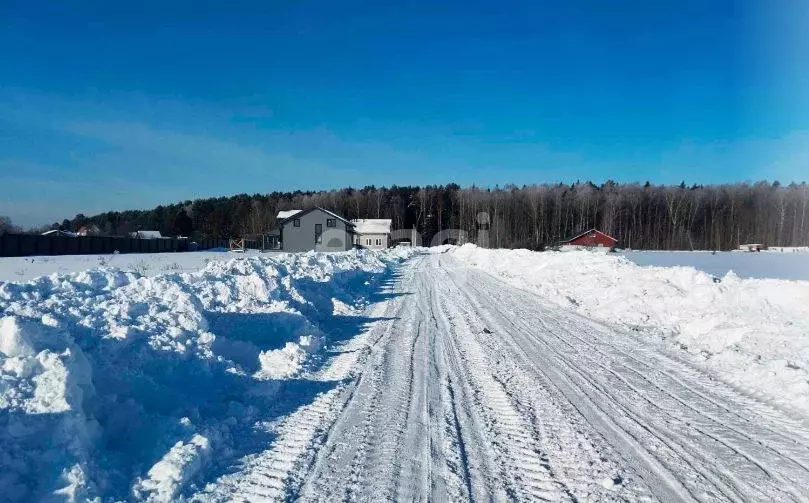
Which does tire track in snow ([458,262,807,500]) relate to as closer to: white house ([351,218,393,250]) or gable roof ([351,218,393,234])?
white house ([351,218,393,250])

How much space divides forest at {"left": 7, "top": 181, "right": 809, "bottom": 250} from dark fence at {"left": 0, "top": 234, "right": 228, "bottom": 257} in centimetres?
4596

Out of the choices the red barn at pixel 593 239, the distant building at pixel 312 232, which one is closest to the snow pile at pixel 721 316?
the distant building at pixel 312 232

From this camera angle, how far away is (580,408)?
583cm

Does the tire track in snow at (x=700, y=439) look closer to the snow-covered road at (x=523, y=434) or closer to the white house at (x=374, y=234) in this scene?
the snow-covered road at (x=523, y=434)

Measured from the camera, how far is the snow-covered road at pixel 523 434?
13.0 feet

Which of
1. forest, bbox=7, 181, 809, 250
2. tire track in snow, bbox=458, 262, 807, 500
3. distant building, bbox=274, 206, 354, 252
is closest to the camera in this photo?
tire track in snow, bbox=458, 262, 807, 500

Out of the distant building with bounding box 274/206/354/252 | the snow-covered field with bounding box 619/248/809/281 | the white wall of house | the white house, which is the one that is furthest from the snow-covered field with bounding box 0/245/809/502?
the white house

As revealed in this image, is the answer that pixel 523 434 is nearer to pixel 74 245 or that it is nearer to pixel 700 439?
pixel 700 439

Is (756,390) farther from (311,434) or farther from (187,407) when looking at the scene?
(187,407)

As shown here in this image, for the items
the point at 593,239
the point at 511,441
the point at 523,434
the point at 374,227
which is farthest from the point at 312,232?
the point at 511,441

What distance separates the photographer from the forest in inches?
3415

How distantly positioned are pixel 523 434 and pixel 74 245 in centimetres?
4886

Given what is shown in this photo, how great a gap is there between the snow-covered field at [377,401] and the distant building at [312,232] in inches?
2142

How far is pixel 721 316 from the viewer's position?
33.6ft
